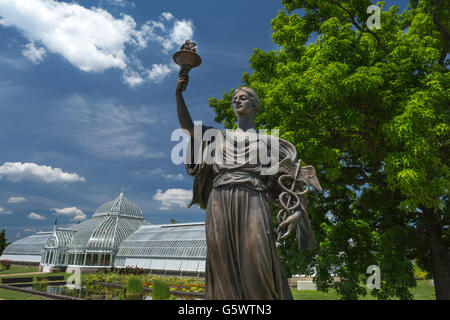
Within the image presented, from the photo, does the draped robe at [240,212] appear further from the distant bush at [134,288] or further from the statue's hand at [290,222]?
the distant bush at [134,288]

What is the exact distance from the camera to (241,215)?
3.22m

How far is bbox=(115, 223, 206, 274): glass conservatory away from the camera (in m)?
26.6

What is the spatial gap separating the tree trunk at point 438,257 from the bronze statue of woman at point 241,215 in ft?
31.7

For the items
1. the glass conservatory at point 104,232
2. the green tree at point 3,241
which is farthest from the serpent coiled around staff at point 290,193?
the green tree at point 3,241

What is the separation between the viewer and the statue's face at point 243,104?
3.81 meters

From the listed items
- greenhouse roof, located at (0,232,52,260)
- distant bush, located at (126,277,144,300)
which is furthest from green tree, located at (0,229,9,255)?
distant bush, located at (126,277,144,300)

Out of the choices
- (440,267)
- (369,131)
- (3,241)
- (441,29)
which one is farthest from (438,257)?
(3,241)

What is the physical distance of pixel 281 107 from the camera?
9.20m

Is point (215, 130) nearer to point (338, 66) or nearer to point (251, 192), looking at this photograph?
point (251, 192)

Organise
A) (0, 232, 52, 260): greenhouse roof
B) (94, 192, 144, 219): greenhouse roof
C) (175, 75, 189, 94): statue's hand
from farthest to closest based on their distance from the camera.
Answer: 1. (0, 232, 52, 260): greenhouse roof
2. (94, 192, 144, 219): greenhouse roof
3. (175, 75, 189, 94): statue's hand

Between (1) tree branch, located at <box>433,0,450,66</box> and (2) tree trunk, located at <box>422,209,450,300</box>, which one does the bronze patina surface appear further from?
(1) tree branch, located at <box>433,0,450,66</box>

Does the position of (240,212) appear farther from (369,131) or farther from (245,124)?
(369,131)

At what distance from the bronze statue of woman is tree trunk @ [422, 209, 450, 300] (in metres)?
9.67
